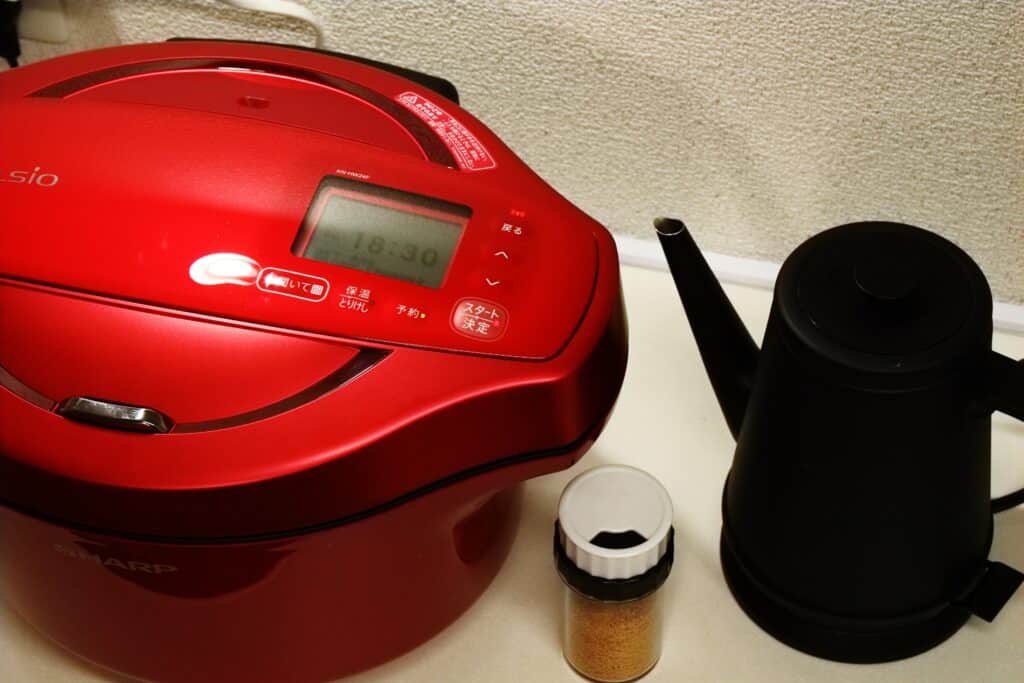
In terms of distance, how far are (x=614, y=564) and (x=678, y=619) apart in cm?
11

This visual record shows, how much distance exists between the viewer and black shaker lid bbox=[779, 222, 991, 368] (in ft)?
1.63

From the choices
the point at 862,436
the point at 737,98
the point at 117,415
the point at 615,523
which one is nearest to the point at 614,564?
the point at 615,523

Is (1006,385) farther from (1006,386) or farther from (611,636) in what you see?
(611,636)

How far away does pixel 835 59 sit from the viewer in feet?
2.31

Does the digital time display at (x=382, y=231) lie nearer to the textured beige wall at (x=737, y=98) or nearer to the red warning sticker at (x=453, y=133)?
the red warning sticker at (x=453, y=133)

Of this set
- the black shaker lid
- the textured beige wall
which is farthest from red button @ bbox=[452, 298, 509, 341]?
the textured beige wall

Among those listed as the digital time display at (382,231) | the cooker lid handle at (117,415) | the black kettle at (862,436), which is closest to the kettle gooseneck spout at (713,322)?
the black kettle at (862,436)

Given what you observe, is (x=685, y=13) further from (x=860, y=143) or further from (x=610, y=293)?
(x=610, y=293)

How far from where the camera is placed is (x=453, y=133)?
23.9 inches

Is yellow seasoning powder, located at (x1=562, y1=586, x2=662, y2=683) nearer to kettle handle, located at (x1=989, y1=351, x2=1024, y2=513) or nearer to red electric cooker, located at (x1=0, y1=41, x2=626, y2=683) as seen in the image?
red electric cooker, located at (x1=0, y1=41, x2=626, y2=683)

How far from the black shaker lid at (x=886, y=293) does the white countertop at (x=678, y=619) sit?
0.19 metres

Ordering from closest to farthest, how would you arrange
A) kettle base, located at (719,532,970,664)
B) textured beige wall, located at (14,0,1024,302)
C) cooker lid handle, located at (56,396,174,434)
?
cooker lid handle, located at (56,396,174,434)
kettle base, located at (719,532,970,664)
textured beige wall, located at (14,0,1024,302)

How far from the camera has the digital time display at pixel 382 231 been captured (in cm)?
53

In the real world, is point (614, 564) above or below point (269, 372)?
below
